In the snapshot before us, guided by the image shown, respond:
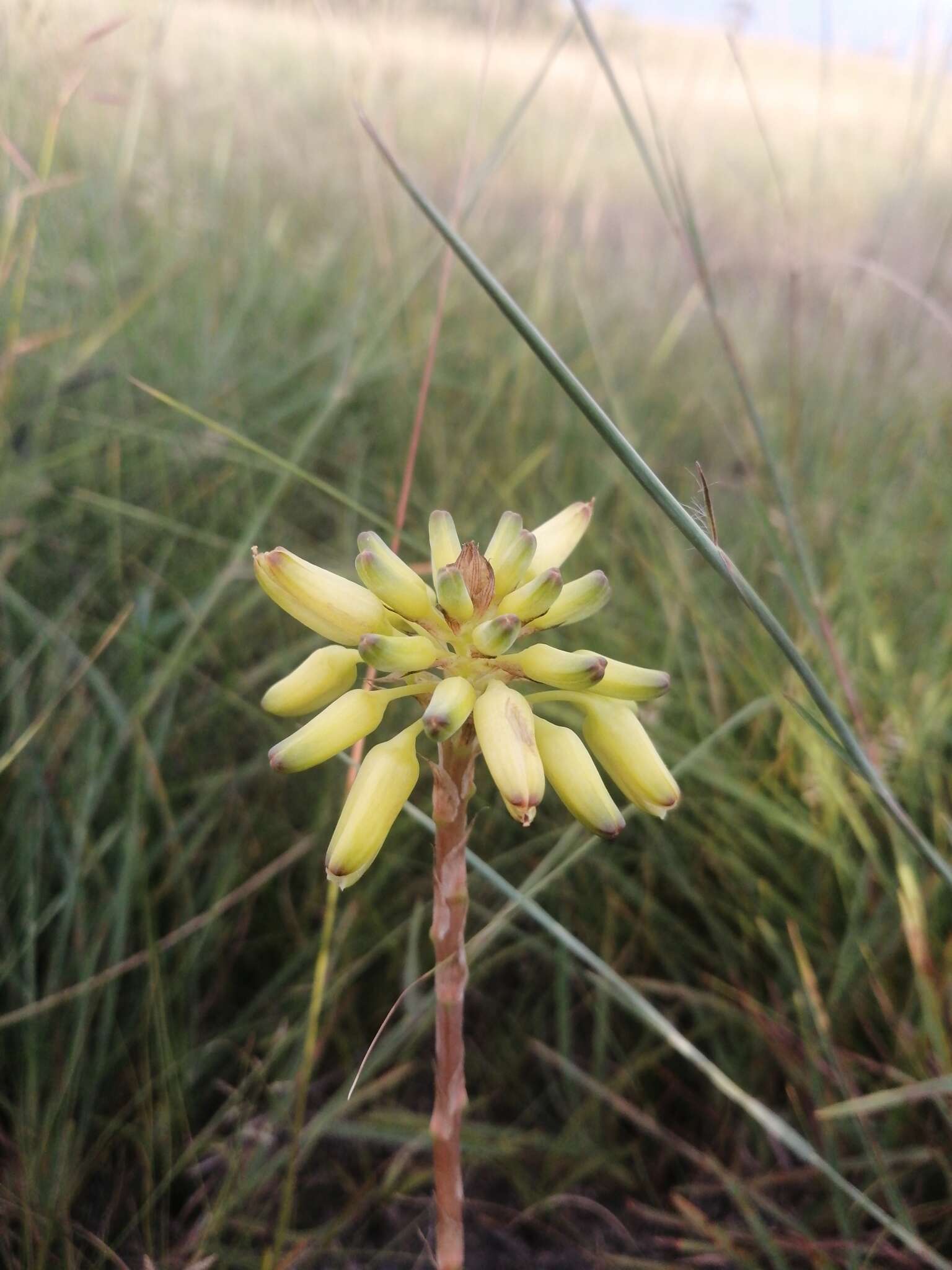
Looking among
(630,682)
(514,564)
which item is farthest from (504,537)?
(630,682)

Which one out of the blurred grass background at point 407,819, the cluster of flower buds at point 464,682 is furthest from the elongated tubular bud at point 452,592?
the blurred grass background at point 407,819

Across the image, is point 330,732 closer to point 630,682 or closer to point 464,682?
point 464,682

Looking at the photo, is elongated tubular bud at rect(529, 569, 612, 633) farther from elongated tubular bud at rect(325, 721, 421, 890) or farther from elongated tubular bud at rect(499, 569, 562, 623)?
elongated tubular bud at rect(325, 721, 421, 890)

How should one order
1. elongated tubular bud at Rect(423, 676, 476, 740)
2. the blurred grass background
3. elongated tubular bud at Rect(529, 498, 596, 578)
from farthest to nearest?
the blurred grass background → elongated tubular bud at Rect(529, 498, 596, 578) → elongated tubular bud at Rect(423, 676, 476, 740)

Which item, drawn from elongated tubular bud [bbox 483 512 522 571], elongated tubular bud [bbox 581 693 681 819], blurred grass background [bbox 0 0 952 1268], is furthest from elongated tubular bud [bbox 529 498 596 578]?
blurred grass background [bbox 0 0 952 1268]

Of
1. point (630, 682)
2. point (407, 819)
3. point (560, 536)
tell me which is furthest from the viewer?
point (407, 819)

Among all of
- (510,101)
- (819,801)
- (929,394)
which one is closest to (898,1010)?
(819,801)

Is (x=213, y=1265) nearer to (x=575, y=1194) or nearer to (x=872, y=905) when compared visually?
(x=575, y=1194)
